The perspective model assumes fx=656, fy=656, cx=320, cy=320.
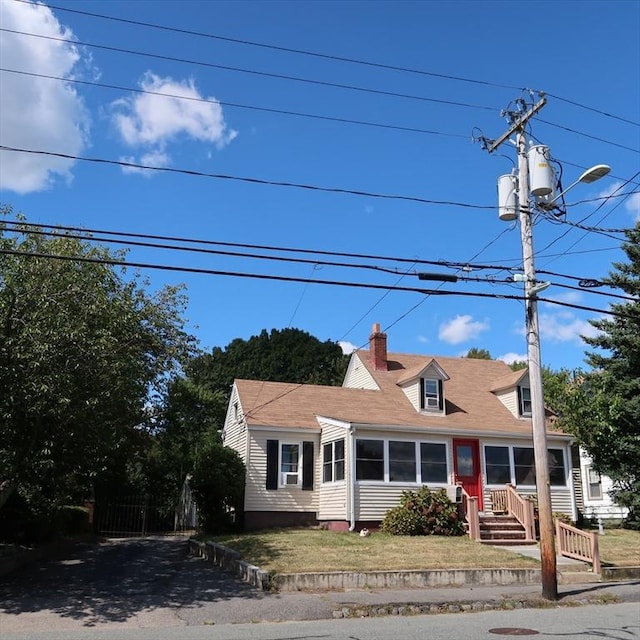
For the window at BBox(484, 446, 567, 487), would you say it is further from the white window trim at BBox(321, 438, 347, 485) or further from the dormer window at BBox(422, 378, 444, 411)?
the white window trim at BBox(321, 438, 347, 485)

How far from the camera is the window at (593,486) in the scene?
2886 centimetres

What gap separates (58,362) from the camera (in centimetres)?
1156

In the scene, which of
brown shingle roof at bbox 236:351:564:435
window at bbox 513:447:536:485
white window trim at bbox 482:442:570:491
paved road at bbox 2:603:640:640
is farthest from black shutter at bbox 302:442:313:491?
paved road at bbox 2:603:640:640

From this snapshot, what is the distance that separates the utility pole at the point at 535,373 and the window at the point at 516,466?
9.35 meters

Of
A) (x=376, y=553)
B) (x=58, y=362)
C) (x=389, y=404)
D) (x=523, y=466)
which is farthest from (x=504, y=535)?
(x=58, y=362)

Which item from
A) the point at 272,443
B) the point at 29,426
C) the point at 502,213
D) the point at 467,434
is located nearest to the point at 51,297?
the point at 29,426

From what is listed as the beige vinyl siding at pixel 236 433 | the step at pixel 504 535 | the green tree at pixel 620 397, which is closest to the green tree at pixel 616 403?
the green tree at pixel 620 397

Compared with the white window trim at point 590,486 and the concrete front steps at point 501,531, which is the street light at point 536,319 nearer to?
the concrete front steps at point 501,531

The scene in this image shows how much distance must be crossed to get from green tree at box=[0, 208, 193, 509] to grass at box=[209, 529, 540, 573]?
446 centimetres

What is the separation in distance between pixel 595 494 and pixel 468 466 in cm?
1007

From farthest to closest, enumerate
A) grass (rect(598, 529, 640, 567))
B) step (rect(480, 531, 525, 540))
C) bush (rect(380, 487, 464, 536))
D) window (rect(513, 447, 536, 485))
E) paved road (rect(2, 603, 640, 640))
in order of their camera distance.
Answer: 1. window (rect(513, 447, 536, 485))
2. bush (rect(380, 487, 464, 536))
3. step (rect(480, 531, 525, 540))
4. grass (rect(598, 529, 640, 567))
5. paved road (rect(2, 603, 640, 640))

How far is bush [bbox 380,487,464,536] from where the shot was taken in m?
19.6

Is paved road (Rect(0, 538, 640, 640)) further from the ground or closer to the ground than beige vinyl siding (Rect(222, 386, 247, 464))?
closer to the ground

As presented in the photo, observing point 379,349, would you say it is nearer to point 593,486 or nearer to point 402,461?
point 402,461
